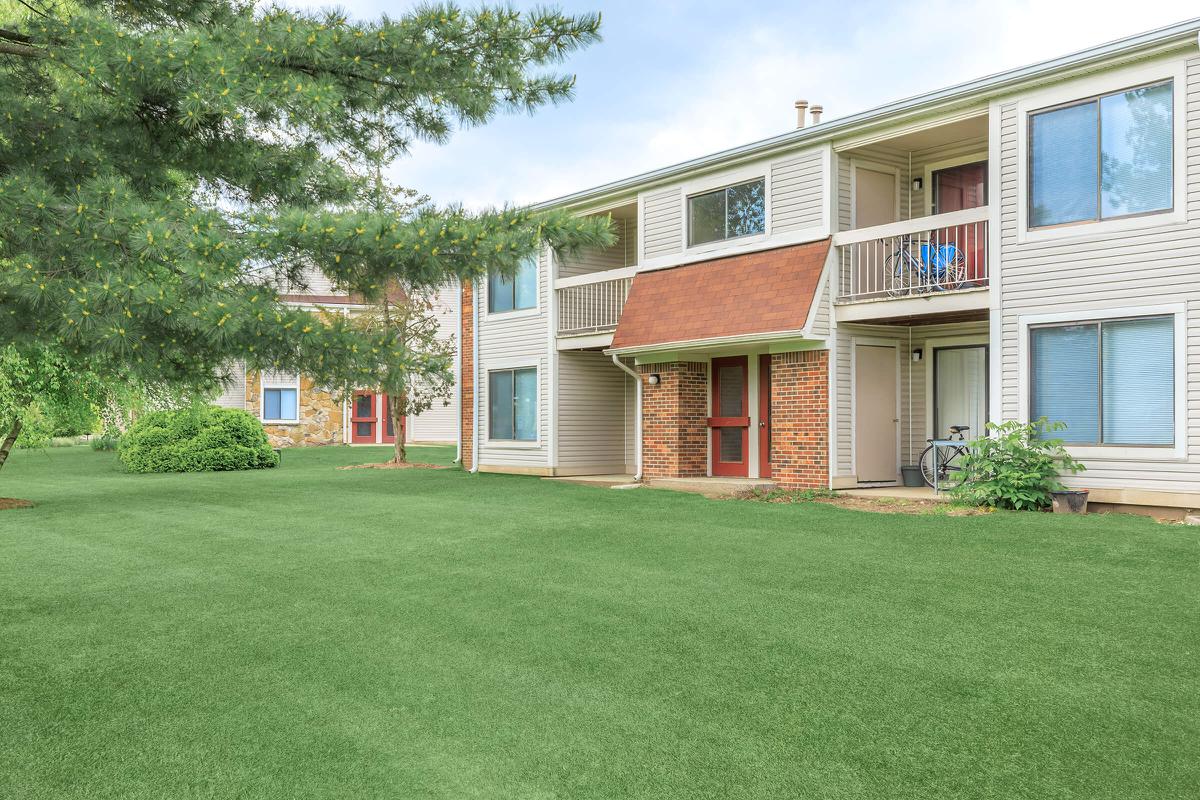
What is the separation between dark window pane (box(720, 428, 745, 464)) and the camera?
51.5 ft

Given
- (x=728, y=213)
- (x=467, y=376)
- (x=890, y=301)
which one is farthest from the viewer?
(x=467, y=376)

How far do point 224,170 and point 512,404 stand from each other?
43.5 ft

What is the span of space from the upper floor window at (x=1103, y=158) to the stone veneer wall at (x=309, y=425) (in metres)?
24.1

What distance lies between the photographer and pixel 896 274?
1280 centimetres

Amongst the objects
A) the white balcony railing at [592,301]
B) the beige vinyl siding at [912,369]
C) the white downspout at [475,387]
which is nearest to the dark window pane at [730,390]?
the white balcony railing at [592,301]

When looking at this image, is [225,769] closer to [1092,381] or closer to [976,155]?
[1092,381]

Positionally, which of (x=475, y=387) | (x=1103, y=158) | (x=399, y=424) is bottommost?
(x=399, y=424)

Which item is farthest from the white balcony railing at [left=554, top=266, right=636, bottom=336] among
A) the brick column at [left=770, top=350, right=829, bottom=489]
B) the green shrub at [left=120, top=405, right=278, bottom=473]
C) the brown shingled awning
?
the green shrub at [left=120, top=405, right=278, bottom=473]

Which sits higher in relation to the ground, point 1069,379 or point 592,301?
point 592,301

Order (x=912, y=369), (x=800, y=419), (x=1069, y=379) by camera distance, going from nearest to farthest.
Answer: (x=1069, y=379)
(x=800, y=419)
(x=912, y=369)

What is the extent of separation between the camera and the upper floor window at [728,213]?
1442 cm

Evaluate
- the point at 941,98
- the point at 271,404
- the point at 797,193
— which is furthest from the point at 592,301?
the point at 271,404

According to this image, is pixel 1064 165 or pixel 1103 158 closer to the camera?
pixel 1103 158

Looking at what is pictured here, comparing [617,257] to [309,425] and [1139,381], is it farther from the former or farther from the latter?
[309,425]
